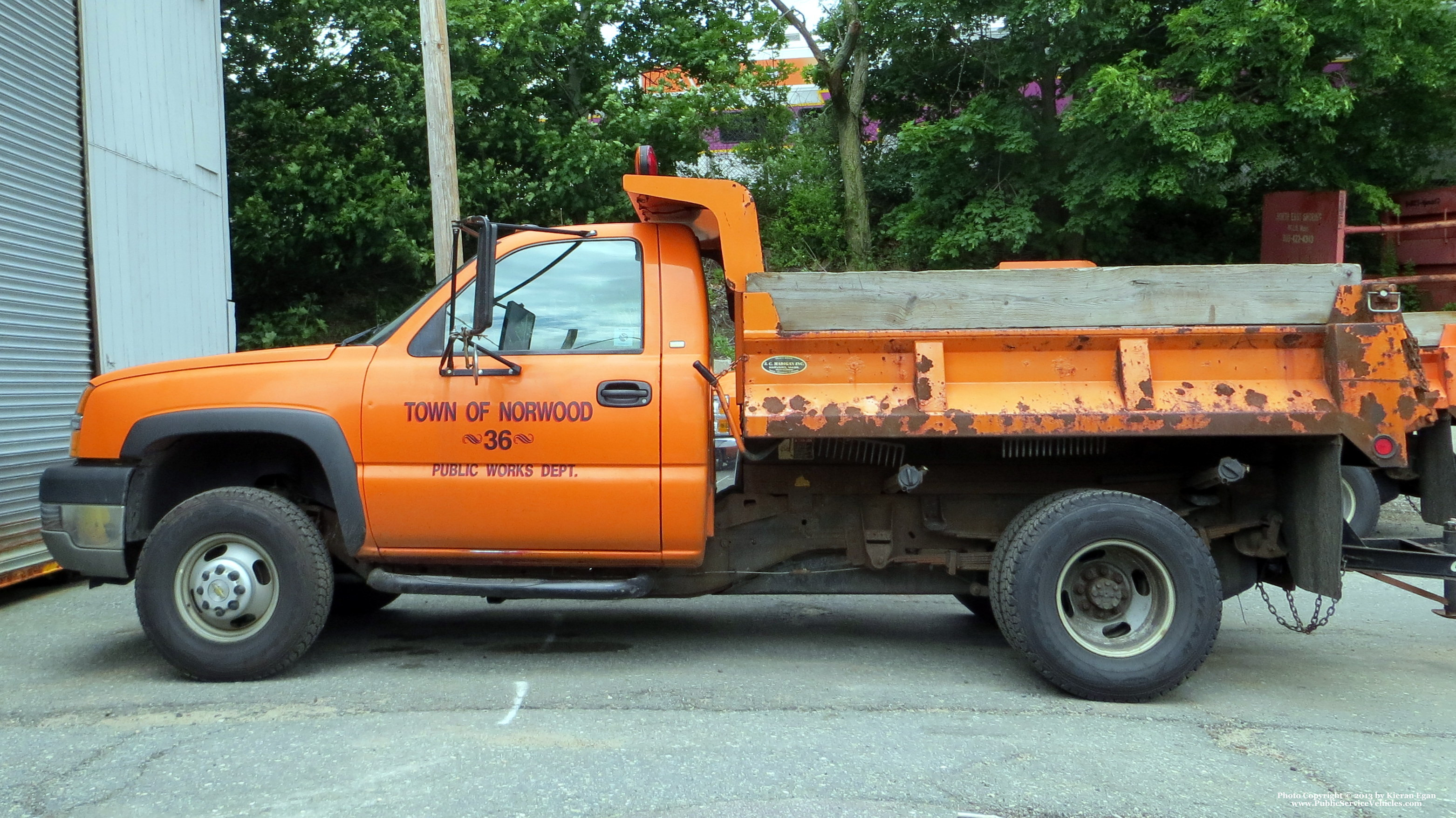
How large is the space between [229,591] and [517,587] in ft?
4.18

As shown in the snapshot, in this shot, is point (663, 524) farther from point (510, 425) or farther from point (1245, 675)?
point (1245, 675)

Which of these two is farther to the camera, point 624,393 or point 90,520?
point 90,520

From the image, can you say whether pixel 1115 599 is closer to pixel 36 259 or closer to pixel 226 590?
pixel 226 590

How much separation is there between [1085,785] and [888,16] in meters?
14.4

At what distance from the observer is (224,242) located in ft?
34.1

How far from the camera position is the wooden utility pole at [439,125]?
930cm

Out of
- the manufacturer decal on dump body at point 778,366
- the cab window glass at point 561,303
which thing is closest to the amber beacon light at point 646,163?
the cab window glass at point 561,303

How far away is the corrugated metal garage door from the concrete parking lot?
153cm

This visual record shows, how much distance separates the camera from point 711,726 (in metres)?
4.32

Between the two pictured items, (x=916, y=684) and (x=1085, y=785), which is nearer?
(x=1085, y=785)

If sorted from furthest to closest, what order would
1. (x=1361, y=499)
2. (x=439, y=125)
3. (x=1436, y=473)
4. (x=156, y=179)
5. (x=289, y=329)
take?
1. (x=289, y=329)
2. (x=439, y=125)
3. (x=156, y=179)
4. (x=1361, y=499)
5. (x=1436, y=473)

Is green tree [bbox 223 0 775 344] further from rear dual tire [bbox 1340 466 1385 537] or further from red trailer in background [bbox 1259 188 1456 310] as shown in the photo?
rear dual tire [bbox 1340 466 1385 537]

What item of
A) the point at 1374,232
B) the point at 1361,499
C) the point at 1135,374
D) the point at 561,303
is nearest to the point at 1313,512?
the point at 1135,374

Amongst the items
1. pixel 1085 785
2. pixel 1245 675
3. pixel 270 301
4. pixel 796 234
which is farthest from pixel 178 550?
pixel 796 234
